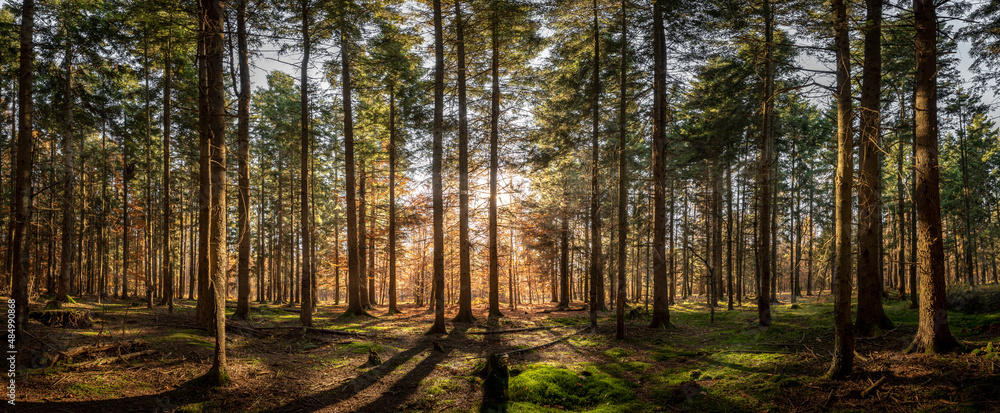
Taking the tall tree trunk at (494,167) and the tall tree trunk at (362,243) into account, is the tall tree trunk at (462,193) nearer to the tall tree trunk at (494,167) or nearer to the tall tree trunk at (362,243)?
the tall tree trunk at (494,167)

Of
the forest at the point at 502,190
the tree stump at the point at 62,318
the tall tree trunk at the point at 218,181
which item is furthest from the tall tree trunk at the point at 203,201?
the tree stump at the point at 62,318

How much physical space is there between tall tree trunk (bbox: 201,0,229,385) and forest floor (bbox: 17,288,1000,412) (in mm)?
637

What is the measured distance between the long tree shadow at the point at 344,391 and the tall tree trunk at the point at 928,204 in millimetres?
9522

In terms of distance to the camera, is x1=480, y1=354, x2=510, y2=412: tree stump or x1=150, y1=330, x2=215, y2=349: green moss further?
x1=150, y1=330, x2=215, y2=349: green moss

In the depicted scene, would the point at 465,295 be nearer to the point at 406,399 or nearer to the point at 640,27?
the point at 406,399

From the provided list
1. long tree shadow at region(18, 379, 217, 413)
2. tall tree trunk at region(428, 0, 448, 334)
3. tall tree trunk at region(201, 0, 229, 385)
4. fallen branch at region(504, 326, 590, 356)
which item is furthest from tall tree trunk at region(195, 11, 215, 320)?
fallen branch at region(504, 326, 590, 356)

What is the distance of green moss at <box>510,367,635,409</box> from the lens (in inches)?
259

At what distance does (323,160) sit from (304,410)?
23.3 metres

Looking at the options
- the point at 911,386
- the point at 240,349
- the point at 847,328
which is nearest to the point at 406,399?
the point at 240,349

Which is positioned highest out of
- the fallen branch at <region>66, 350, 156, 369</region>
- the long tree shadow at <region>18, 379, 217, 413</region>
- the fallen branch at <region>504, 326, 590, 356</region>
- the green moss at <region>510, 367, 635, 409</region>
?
the fallen branch at <region>66, 350, 156, 369</region>

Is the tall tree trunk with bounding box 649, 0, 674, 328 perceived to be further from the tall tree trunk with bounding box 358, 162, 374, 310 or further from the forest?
the tall tree trunk with bounding box 358, 162, 374, 310

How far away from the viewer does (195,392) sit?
573 centimetres

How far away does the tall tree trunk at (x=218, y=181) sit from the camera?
6.05 metres

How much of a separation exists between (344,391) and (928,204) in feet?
34.7
